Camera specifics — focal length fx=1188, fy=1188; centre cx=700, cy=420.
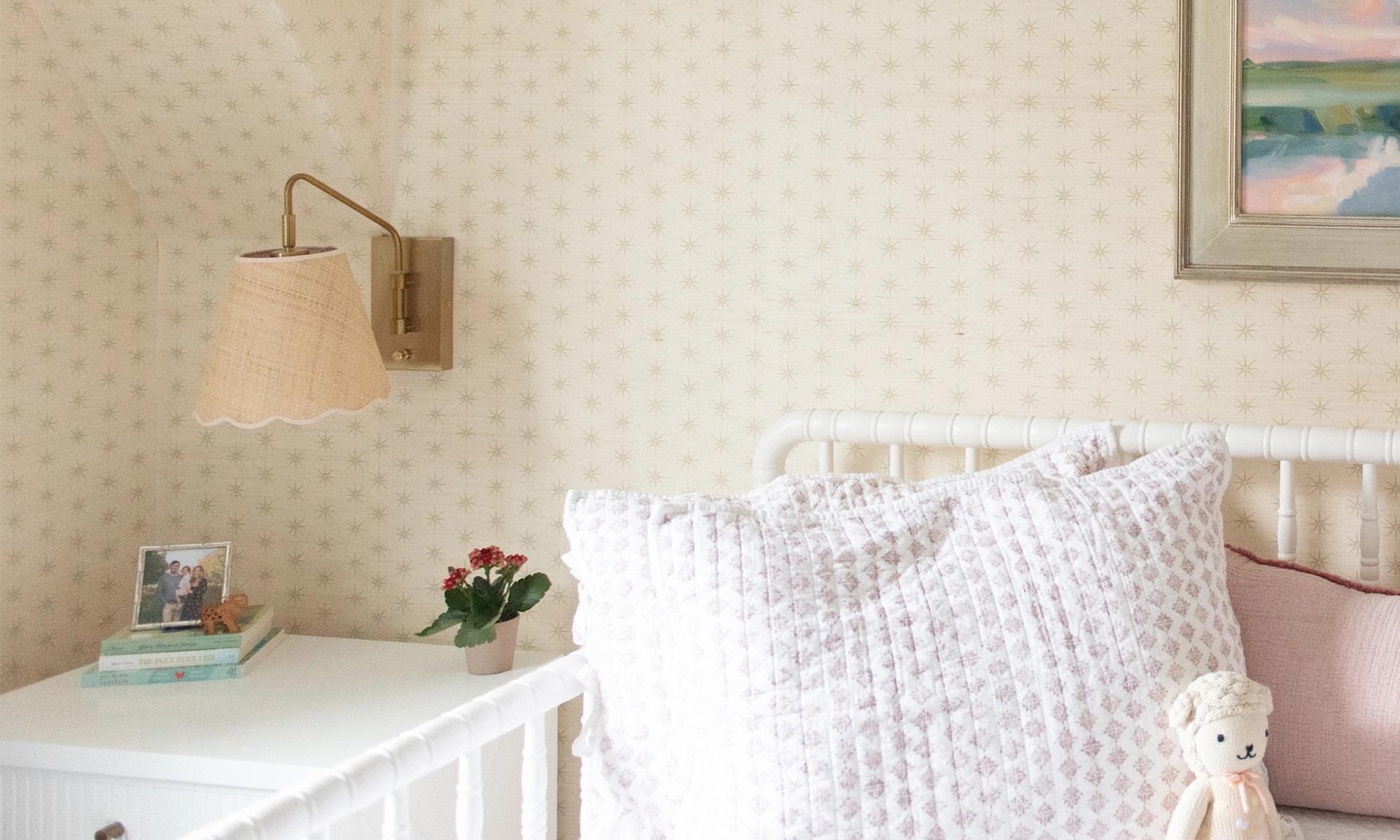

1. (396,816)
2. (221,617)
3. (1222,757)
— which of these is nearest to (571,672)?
(396,816)

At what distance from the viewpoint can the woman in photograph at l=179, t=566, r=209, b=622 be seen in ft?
5.43

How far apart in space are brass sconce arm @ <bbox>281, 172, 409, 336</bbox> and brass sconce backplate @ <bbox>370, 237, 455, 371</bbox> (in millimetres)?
14

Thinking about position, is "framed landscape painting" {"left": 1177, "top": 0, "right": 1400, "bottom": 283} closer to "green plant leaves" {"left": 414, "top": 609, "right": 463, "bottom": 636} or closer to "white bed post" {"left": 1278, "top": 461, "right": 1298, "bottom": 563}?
"white bed post" {"left": 1278, "top": 461, "right": 1298, "bottom": 563}

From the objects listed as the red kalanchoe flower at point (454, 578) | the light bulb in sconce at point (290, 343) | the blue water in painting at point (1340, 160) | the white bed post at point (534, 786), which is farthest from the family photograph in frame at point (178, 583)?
the blue water in painting at point (1340, 160)

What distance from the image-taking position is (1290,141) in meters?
1.48

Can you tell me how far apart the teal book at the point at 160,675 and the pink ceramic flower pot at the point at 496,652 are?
32 cm

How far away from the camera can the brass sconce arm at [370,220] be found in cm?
156

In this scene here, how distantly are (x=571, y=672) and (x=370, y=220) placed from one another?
84 centimetres

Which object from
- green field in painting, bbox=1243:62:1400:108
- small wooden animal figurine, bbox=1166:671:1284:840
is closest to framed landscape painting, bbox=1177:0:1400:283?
green field in painting, bbox=1243:62:1400:108

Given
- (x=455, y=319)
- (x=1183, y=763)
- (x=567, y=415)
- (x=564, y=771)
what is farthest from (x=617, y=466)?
(x=1183, y=763)

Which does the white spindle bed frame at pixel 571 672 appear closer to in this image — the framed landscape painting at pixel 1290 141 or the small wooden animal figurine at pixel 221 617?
the framed landscape painting at pixel 1290 141

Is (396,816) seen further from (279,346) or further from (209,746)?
(279,346)

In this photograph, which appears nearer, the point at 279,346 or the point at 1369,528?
the point at 1369,528

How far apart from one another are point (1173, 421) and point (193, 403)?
57.8 inches
